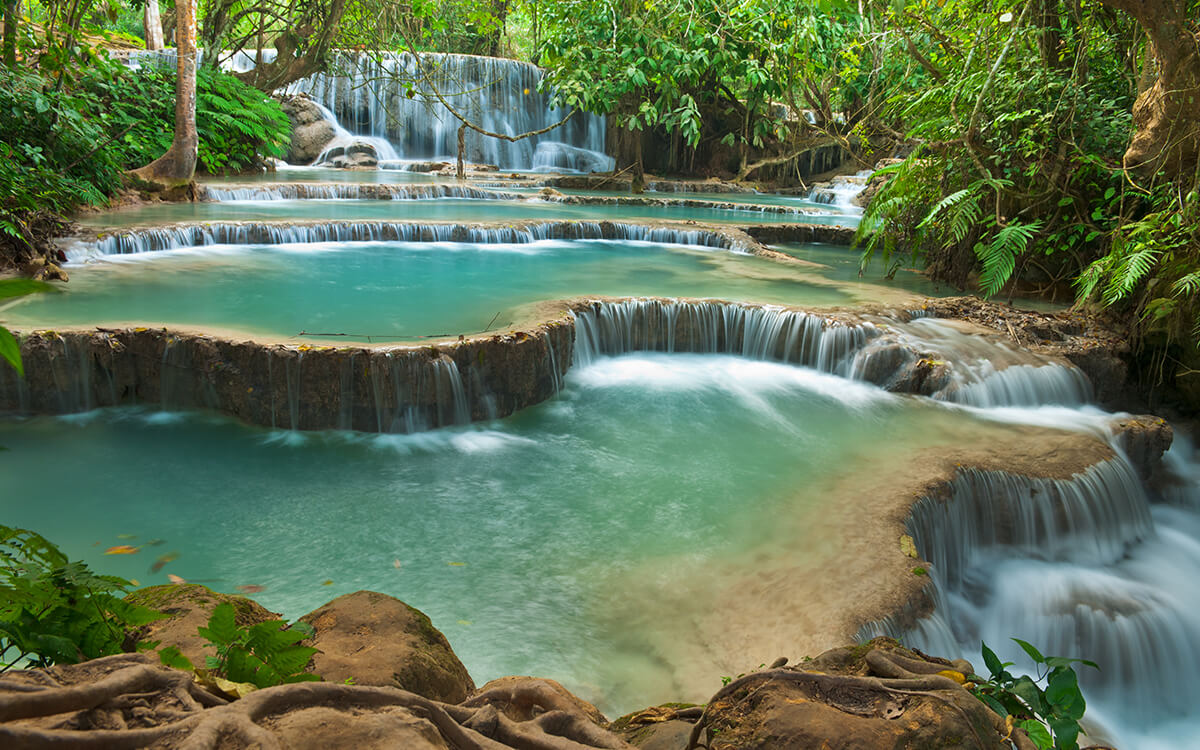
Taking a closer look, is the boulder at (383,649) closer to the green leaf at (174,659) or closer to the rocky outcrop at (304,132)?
the green leaf at (174,659)

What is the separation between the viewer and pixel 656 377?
6777 millimetres

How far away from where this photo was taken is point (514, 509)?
4.56 metres

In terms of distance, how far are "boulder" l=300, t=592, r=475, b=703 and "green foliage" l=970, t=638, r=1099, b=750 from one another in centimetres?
145

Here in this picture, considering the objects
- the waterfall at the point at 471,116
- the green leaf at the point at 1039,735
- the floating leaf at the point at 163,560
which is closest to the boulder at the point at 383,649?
the green leaf at the point at 1039,735

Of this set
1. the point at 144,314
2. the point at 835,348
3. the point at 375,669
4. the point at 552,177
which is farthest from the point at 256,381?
the point at 552,177

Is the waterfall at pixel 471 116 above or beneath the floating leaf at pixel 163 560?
above

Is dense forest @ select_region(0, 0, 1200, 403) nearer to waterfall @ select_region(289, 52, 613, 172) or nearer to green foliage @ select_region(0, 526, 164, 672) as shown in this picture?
green foliage @ select_region(0, 526, 164, 672)

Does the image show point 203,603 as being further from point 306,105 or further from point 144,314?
point 306,105

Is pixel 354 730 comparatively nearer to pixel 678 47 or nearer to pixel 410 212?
pixel 410 212

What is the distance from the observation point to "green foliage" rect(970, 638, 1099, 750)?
168 cm

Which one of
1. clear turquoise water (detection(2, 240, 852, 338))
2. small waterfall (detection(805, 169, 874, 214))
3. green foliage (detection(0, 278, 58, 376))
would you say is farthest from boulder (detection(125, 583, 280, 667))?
small waterfall (detection(805, 169, 874, 214))

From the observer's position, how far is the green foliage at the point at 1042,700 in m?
1.68

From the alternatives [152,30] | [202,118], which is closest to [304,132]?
[152,30]

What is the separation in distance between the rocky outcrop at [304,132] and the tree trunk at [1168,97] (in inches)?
740
